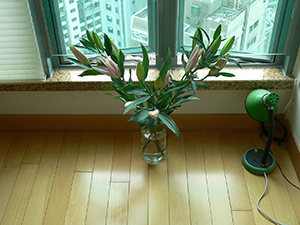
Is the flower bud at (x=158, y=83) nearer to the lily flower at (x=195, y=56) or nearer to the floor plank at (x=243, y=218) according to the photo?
the lily flower at (x=195, y=56)

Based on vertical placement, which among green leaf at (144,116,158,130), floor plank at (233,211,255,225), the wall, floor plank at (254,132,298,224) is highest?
green leaf at (144,116,158,130)

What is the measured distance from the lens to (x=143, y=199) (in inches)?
60.1

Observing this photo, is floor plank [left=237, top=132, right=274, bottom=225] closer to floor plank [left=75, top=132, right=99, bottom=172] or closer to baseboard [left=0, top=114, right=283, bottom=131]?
baseboard [left=0, top=114, right=283, bottom=131]

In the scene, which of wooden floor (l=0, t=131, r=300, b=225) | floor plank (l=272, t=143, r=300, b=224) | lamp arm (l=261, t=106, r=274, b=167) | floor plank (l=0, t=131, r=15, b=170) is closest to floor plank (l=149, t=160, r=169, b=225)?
wooden floor (l=0, t=131, r=300, b=225)

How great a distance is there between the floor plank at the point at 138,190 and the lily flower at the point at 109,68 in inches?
27.3

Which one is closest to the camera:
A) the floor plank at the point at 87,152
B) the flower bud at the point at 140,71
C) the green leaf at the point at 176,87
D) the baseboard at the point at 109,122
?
the flower bud at the point at 140,71

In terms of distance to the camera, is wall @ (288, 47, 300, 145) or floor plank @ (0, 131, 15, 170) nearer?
wall @ (288, 47, 300, 145)

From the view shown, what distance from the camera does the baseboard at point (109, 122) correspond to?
1834 millimetres

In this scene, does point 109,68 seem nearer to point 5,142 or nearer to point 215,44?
point 215,44

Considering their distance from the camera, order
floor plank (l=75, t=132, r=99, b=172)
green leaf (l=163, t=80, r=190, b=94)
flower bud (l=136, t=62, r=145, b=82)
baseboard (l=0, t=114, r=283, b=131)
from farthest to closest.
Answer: baseboard (l=0, t=114, r=283, b=131), floor plank (l=75, t=132, r=99, b=172), green leaf (l=163, t=80, r=190, b=94), flower bud (l=136, t=62, r=145, b=82)

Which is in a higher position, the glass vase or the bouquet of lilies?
the bouquet of lilies

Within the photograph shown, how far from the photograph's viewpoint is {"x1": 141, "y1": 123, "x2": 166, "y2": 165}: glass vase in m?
1.49

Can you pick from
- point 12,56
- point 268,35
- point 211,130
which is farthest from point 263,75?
point 12,56

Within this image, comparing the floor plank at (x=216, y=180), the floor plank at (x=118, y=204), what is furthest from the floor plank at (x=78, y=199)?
the floor plank at (x=216, y=180)
